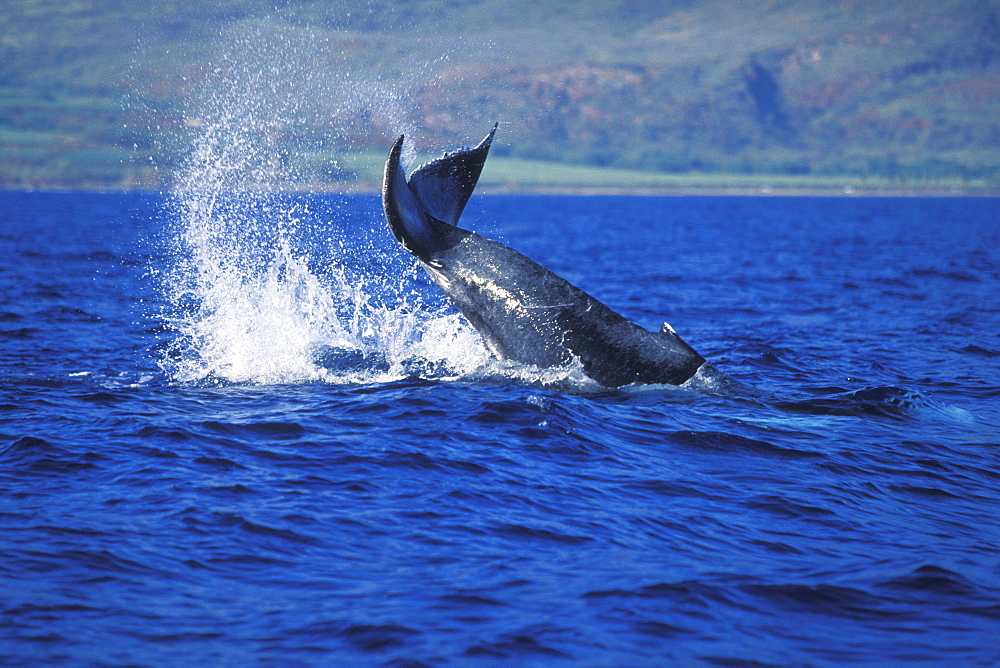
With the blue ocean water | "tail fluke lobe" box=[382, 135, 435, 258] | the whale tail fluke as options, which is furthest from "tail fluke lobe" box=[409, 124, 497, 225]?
the blue ocean water

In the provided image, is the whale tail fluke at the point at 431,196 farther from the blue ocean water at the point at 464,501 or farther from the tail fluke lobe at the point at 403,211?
the blue ocean water at the point at 464,501

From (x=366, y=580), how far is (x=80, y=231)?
5435 centimetres

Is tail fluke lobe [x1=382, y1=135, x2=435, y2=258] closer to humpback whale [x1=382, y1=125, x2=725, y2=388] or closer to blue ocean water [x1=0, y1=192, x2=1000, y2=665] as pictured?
humpback whale [x1=382, y1=125, x2=725, y2=388]

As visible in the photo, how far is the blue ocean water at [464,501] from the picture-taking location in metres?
6.40

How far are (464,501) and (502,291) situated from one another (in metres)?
2.96

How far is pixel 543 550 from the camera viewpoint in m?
7.70

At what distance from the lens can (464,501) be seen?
873cm

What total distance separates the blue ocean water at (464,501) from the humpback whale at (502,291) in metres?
0.51

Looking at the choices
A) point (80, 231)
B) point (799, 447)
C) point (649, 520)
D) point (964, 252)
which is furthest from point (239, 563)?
point (80, 231)

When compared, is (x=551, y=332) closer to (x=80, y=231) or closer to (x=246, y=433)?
(x=246, y=433)

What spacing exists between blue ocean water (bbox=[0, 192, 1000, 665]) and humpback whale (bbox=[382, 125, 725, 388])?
510mm

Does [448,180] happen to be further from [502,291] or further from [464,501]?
[464,501]

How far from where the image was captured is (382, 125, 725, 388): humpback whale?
11.0 m

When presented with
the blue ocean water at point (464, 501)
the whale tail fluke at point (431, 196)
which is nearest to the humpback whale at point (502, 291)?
the whale tail fluke at point (431, 196)
